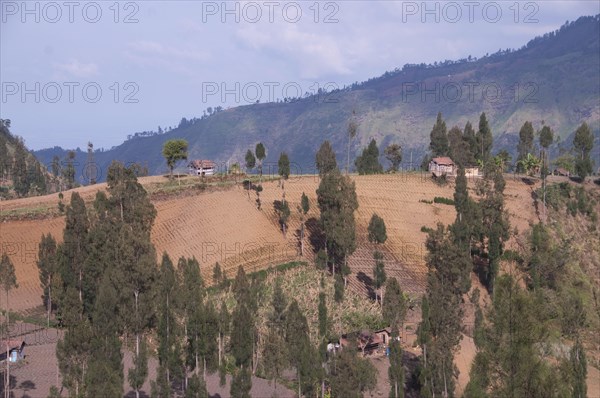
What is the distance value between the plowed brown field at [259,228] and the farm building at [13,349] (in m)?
12.7

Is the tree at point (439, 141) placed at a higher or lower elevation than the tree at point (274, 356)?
higher

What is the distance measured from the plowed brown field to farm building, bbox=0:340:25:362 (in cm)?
1266

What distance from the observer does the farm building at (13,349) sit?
52875 mm

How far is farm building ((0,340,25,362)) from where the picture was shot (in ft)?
173

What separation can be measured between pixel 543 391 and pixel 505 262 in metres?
45.3

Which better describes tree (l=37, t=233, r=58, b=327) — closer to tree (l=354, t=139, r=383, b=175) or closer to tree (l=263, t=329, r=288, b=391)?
tree (l=263, t=329, r=288, b=391)

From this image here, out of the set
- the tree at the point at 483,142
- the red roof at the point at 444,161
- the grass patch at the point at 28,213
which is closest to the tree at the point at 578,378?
the red roof at the point at 444,161

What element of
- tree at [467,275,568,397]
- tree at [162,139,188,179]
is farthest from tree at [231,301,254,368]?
tree at [162,139,188,179]

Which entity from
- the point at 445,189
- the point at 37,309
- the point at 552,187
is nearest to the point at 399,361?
the point at 37,309

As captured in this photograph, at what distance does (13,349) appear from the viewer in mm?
53375

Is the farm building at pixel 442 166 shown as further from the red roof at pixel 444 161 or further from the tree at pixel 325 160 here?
the tree at pixel 325 160

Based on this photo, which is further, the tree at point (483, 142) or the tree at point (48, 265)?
the tree at point (483, 142)

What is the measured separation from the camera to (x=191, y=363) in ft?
152

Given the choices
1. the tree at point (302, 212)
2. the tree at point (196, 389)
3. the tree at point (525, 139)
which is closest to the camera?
the tree at point (196, 389)
